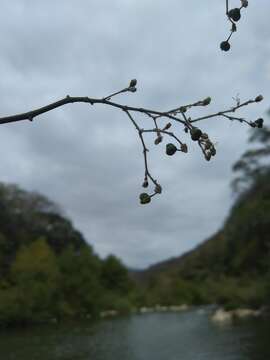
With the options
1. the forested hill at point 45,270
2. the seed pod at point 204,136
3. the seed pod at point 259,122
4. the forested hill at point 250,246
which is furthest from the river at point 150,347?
the forested hill at point 45,270

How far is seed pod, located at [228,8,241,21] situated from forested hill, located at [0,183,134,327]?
158 feet

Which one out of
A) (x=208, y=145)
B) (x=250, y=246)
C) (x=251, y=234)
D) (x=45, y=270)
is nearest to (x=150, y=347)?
(x=251, y=234)

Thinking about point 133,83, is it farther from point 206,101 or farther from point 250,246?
point 250,246

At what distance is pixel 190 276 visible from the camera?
124 meters

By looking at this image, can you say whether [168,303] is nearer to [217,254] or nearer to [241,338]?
[217,254]

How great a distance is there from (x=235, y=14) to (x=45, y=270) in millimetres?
56671

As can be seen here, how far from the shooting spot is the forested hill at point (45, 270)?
52375 mm

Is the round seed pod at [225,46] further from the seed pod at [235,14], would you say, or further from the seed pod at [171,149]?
the seed pod at [171,149]

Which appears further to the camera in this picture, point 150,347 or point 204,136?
point 150,347

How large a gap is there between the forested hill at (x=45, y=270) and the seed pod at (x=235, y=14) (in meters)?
48.2

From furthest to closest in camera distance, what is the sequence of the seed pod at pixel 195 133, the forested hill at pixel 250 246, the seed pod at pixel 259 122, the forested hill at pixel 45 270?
1. the forested hill at pixel 45 270
2. the forested hill at pixel 250 246
3. the seed pod at pixel 259 122
4. the seed pod at pixel 195 133

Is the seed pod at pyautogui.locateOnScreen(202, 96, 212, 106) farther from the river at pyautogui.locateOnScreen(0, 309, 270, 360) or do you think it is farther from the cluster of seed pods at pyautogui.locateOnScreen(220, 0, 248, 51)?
the river at pyautogui.locateOnScreen(0, 309, 270, 360)

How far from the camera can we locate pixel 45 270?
187ft

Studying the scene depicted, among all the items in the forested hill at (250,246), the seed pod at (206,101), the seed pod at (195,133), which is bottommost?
the seed pod at (195,133)
